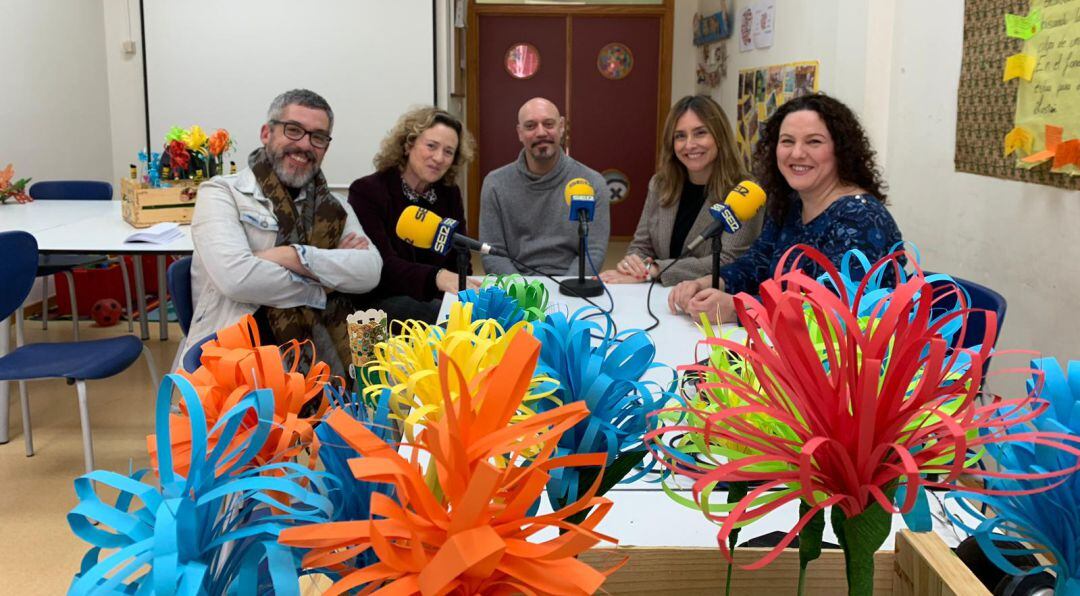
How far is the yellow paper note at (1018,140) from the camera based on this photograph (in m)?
2.75

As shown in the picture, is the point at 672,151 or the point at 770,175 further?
the point at 672,151

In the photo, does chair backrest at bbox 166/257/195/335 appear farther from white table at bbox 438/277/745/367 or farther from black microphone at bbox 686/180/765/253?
black microphone at bbox 686/180/765/253

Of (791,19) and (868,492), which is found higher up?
(791,19)

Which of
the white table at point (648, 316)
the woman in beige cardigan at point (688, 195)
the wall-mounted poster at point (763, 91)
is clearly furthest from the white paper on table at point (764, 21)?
the white table at point (648, 316)

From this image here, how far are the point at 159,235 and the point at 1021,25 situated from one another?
3176 mm

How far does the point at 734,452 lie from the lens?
0.65 meters

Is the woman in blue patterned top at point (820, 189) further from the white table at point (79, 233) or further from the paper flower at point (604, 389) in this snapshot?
the white table at point (79, 233)

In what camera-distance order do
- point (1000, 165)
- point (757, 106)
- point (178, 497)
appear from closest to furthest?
point (178, 497), point (1000, 165), point (757, 106)

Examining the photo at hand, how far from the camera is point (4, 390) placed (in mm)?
3455

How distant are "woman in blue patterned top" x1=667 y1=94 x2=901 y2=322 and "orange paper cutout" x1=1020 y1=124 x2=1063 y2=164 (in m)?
0.53

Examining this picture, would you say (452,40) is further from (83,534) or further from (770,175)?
(83,534)

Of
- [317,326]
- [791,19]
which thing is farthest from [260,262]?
[791,19]

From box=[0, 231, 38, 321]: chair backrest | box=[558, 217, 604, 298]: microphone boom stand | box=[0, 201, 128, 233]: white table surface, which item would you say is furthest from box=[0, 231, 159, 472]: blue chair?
box=[558, 217, 604, 298]: microphone boom stand

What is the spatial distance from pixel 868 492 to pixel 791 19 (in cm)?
482
